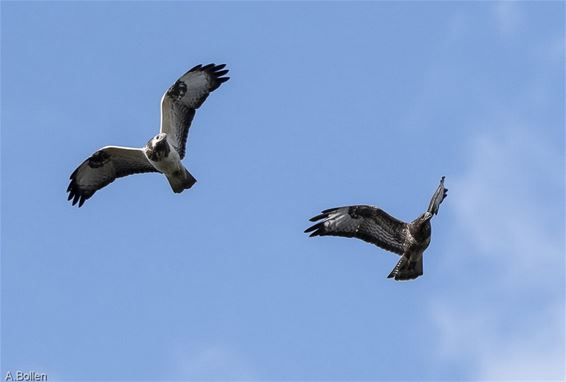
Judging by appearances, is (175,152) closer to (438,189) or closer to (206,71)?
(206,71)

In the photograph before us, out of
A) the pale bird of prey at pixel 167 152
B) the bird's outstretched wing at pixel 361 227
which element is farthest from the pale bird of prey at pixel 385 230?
the pale bird of prey at pixel 167 152

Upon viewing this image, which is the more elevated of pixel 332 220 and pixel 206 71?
pixel 206 71

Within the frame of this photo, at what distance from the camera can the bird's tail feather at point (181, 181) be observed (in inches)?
768

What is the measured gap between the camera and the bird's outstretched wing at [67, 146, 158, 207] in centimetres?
2041

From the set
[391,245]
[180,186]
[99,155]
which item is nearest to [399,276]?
[391,245]

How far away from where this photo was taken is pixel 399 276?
1877 centimetres

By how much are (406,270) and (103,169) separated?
18.6ft

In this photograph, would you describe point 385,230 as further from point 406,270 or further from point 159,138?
point 159,138

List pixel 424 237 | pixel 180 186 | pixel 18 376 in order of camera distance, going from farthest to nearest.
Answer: pixel 180 186
pixel 424 237
pixel 18 376

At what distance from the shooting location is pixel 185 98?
2031 cm

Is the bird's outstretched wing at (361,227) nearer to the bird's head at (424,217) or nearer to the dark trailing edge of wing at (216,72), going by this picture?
the bird's head at (424,217)

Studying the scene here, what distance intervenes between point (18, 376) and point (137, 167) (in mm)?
5131

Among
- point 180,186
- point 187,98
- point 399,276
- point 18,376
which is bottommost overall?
point 18,376

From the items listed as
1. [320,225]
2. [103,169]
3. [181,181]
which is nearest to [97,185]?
[103,169]
